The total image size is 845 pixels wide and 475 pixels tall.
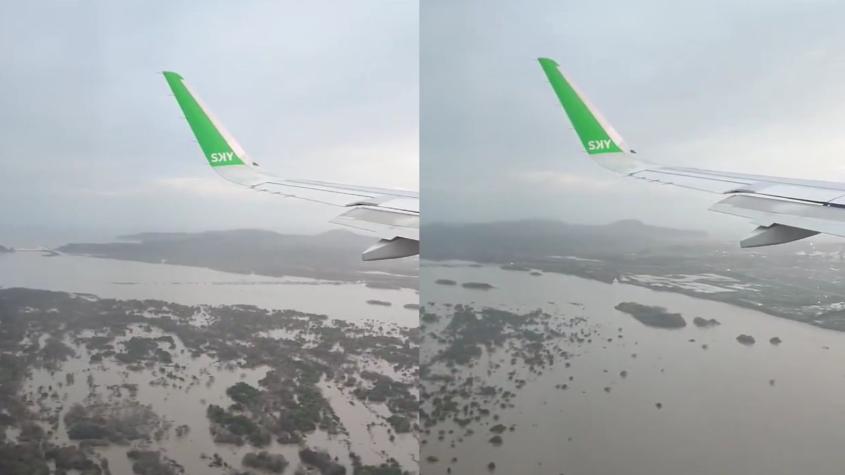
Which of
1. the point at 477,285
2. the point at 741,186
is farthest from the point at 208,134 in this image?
the point at 741,186

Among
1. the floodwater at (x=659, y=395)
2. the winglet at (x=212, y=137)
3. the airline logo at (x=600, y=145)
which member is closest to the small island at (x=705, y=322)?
the floodwater at (x=659, y=395)

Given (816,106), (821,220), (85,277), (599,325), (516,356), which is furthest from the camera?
(85,277)

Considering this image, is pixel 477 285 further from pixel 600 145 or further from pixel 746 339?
pixel 746 339

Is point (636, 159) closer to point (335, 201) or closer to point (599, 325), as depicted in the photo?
point (599, 325)

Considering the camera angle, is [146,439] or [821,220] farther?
[146,439]

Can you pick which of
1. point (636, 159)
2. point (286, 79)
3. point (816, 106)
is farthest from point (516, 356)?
point (286, 79)

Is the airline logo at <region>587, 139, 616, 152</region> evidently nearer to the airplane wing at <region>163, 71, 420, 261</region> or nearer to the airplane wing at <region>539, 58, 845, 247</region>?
the airplane wing at <region>539, 58, 845, 247</region>
